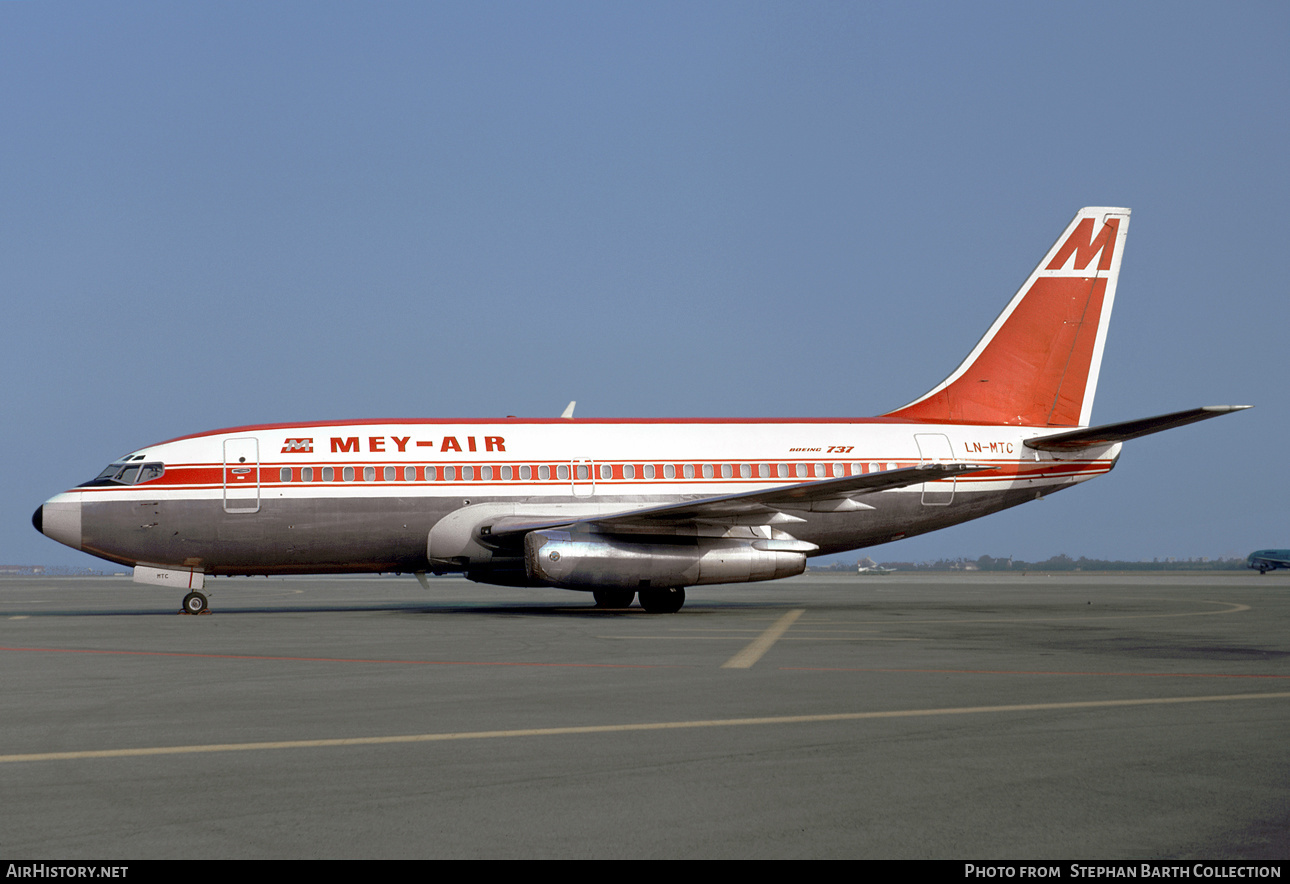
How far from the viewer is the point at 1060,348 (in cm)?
2773

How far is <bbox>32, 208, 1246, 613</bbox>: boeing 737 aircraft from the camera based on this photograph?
2300 centimetres

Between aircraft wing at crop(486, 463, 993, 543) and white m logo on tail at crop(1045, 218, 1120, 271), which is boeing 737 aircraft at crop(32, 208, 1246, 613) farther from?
white m logo on tail at crop(1045, 218, 1120, 271)

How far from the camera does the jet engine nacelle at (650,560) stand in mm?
22219

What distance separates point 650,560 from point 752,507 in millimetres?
2350

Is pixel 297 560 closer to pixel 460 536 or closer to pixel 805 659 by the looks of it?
pixel 460 536

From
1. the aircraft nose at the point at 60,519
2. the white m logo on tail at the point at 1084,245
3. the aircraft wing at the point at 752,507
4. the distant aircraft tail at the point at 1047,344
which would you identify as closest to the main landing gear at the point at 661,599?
the aircraft wing at the point at 752,507

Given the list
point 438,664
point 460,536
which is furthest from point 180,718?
point 460,536

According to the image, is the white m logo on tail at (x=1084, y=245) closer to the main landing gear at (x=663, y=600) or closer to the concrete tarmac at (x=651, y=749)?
the main landing gear at (x=663, y=600)

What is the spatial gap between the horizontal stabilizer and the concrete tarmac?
7815 millimetres

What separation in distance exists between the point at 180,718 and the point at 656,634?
372 inches

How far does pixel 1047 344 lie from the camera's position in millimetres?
27719

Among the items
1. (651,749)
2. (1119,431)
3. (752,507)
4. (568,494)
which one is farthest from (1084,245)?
(651,749)

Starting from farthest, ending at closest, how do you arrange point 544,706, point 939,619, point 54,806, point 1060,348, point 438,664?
point 1060,348, point 939,619, point 438,664, point 544,706, point 54,806

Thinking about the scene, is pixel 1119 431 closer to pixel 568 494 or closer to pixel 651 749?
pixel 568 494
